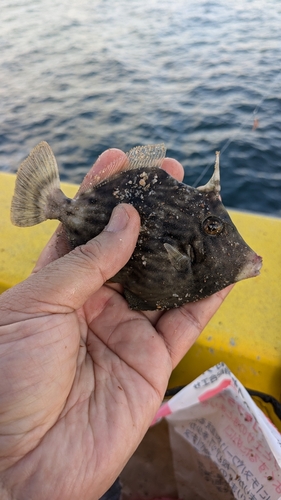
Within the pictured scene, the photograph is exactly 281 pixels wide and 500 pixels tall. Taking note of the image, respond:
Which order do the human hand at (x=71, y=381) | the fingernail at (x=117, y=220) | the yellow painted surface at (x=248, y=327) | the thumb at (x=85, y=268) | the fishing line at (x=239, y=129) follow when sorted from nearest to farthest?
the human hand at (x=71, y=381)
the thumb at (x=85, y=268)
the fingernail at (x=117, y=220)
the yellow painted surface at (x=248, y=327)
the fishing line at (x=239, y=129)

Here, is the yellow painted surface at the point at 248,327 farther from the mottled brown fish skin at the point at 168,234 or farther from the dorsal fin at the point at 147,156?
the dorsal fin at the point at 147,156

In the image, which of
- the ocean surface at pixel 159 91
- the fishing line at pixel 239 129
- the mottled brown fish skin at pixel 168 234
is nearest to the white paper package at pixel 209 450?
the mottled brown fish skin at pixel 168 234

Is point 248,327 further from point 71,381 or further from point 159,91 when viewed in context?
point 159,91

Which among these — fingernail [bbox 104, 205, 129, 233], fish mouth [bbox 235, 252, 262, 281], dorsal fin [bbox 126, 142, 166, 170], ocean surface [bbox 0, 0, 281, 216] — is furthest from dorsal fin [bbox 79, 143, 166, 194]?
ocean surface [bbox 0, 0, 281, 216]

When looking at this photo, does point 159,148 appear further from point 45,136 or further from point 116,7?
point 116,7

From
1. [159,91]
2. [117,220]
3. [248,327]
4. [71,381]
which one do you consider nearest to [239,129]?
[159,91]

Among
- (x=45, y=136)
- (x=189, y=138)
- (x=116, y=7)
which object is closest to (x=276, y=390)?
(x=189, y=138)
